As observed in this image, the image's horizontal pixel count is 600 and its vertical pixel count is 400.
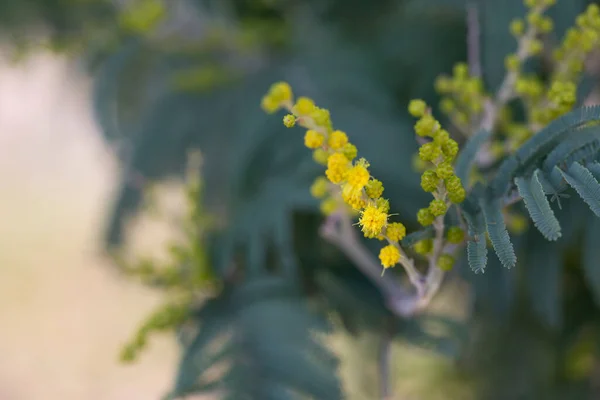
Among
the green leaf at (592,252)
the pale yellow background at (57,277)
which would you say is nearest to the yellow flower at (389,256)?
the green leaf at (592,252)

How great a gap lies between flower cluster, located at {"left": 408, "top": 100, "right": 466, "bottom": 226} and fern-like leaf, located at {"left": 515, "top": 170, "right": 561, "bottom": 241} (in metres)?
0.03

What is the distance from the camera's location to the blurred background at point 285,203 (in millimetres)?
408

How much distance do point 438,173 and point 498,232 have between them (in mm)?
38

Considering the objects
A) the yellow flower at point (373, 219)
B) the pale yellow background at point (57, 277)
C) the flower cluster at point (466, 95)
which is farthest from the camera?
the pale yellow background at point (57, 277)

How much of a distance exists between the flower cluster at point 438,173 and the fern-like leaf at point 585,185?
46 millimetres

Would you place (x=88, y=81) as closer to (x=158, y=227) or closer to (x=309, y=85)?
(x=309, y=85)

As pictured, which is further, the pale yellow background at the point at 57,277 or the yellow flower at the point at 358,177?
the pale yellow background at the point at 57,277

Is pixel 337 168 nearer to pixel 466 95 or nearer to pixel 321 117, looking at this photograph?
pixel 321 117

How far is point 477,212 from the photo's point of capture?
27 cm

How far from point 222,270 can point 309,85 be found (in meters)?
0.24

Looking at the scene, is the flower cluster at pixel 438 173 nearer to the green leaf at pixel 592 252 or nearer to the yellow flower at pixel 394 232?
the yellow flower at pixel 394 232

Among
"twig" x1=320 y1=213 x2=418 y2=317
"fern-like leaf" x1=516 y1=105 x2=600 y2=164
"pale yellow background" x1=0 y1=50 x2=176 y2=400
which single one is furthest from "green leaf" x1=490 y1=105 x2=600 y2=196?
"pale yellow background" x1=0 y1=50 x2=176 y2=400

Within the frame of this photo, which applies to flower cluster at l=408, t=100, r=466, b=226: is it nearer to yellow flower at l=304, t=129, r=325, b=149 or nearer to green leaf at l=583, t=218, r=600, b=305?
yellow flower at l=304, t=129, r=325, b=149

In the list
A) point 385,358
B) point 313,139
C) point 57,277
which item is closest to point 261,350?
point 385,358
